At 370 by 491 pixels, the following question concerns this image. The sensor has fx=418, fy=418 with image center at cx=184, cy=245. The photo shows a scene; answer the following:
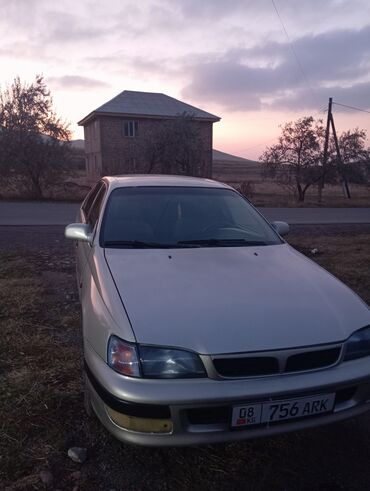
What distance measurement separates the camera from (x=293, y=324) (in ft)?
7.25

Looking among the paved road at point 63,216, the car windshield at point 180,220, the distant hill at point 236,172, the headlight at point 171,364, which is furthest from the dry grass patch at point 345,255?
the distant hill at point 236,172

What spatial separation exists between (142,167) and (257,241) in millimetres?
19780

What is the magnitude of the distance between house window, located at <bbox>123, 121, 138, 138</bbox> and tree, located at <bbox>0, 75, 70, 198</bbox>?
11196 millimetres

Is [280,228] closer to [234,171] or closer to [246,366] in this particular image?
[246,366]

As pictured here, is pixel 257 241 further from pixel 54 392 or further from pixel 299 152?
pixel 299 152

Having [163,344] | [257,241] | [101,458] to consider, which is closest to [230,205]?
[257,241]

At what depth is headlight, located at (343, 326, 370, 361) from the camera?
2.24 meters

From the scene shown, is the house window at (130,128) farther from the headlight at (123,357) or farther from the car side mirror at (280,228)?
the headlight at (123,357)

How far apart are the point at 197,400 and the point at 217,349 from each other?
0.25 m

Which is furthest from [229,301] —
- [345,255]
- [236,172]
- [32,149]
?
[236,172]

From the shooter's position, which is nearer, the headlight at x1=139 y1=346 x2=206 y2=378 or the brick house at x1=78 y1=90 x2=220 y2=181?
the headlight at x1=139 y1=346 x2=206 y2=378

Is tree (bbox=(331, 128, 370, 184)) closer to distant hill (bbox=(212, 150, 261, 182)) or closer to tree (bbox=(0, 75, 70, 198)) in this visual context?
distant hill (bbox=(212, 150, 261, 182))

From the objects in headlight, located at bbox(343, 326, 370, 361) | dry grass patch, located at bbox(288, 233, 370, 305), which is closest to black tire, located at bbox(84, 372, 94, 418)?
headlight, located at bbox(343, 326, 370, 361)

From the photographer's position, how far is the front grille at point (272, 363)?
202cm
